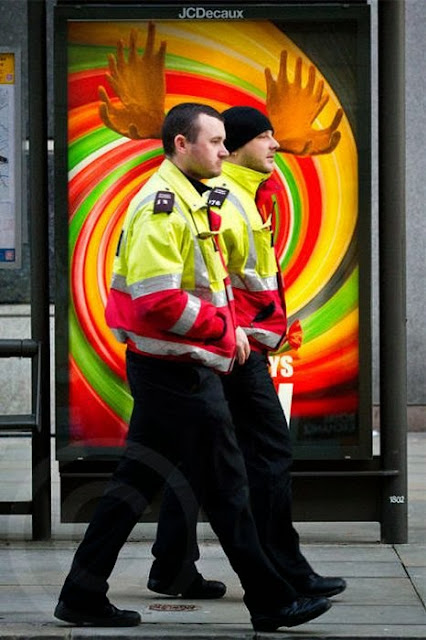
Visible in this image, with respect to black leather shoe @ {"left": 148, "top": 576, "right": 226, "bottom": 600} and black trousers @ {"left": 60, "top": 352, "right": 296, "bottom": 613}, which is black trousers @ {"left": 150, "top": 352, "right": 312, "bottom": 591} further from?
black trousers @ {"left": 60, "top": 352, "right": 296, "bottom": 613}

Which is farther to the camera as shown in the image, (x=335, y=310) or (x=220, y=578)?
(x=335, y=310)

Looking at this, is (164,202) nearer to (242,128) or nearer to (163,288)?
(163,288)

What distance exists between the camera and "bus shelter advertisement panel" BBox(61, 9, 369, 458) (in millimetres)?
7062

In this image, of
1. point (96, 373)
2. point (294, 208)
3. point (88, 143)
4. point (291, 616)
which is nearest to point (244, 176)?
point (294, 208)

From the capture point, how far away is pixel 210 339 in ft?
17.4

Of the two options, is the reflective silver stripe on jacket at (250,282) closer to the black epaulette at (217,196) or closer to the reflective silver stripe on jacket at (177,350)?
the black epaulette at (217,196)

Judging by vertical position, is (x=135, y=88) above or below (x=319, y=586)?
above

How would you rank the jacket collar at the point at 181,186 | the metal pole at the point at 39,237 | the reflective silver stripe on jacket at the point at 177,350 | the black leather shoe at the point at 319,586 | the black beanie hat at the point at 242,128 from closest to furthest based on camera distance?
the reflective silver stripe on jacket at the point at 177,350 → the jacket collar at the point at 181,186 → the black leather shoe at the point at 319,586 → the black beanie hat at the point at 242,128 → the metal pole at the point at 39,237

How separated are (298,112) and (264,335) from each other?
60.6 inches

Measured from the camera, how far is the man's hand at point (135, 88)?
7.05 meters

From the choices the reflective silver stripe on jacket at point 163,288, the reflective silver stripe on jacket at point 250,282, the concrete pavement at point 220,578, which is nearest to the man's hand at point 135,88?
the reflective silver stripe on jacket at point 250,282

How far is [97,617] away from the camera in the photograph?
5496 millimetres

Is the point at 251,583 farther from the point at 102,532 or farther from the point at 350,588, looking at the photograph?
the point at 350,588

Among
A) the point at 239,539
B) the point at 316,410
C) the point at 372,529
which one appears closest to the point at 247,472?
the point at 239,539
